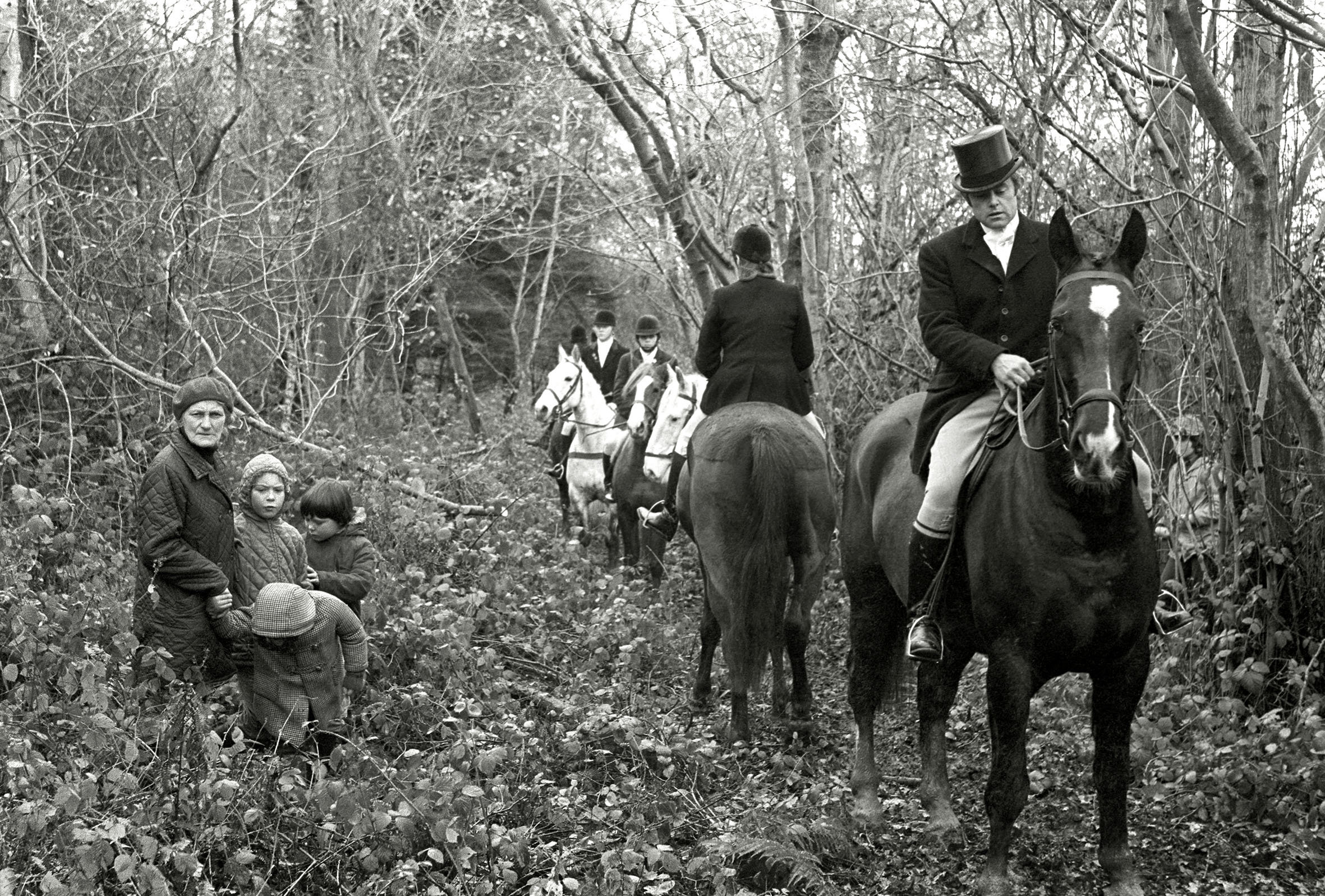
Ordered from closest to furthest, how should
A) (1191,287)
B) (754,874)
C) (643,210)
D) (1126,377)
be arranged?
(1126,377)
(754,874)
(1191,287)
(643,210)

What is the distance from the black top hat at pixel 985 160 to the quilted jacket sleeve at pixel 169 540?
3.77 metres

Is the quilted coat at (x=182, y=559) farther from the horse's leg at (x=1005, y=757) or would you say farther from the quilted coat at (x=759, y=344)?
the horse's leg at (x=1005, y=757)

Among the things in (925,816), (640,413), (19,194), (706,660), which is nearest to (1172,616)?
(925,816)

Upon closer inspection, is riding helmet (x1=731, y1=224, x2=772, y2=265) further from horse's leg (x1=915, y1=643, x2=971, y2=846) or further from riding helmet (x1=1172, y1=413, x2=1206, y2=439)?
horse's leg (x1=915, y1=643, x2=971, y2=846)

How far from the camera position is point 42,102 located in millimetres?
10438

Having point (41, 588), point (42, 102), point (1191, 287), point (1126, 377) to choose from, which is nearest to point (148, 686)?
point (41, 588)

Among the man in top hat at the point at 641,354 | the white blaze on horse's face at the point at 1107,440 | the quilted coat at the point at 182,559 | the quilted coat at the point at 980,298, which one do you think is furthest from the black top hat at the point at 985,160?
the man in top hat at the point at 641,354

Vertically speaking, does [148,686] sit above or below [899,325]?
below

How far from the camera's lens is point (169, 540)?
6281mm

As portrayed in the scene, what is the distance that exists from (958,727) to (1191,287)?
281 cm

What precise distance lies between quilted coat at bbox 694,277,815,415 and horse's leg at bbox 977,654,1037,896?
3.55 metres

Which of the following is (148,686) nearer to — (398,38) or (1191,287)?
(1191,287)

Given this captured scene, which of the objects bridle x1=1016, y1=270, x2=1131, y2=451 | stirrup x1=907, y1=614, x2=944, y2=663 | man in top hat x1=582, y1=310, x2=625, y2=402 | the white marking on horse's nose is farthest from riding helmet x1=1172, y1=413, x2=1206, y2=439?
man in top hat x1=582, y1=310, x2=625, y2=402

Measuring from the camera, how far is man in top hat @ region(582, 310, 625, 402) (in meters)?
18.0
